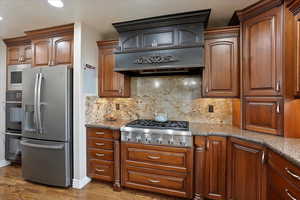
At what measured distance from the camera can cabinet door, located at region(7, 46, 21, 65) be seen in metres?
2.85

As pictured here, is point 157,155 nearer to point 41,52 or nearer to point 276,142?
point 276,142

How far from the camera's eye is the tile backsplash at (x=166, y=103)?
94.7 inches

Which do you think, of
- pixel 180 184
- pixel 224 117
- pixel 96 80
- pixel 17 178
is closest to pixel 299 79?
pixel 224 117

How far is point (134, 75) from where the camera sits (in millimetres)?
2727

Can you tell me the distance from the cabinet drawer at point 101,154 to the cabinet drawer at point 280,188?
1868mm

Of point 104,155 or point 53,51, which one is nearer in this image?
point 104,155

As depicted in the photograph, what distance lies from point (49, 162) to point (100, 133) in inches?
33.9

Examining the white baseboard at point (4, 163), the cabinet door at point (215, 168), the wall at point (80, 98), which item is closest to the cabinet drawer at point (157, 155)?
the cabinet door at point (215, 168)

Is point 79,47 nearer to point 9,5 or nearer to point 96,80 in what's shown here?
point 96,80

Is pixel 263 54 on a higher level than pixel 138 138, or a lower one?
higher

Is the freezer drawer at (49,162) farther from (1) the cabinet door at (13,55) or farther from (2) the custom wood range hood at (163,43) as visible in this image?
(1) the cabinet door at (13,55)

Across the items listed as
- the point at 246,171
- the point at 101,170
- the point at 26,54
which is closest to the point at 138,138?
the point at 101,170

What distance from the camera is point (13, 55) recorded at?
2889 millimetres

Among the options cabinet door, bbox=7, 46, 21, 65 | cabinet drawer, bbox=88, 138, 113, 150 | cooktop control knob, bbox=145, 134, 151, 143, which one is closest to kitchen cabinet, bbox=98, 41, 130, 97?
cabinet drawer, bbox=88, 138, 113, 150
